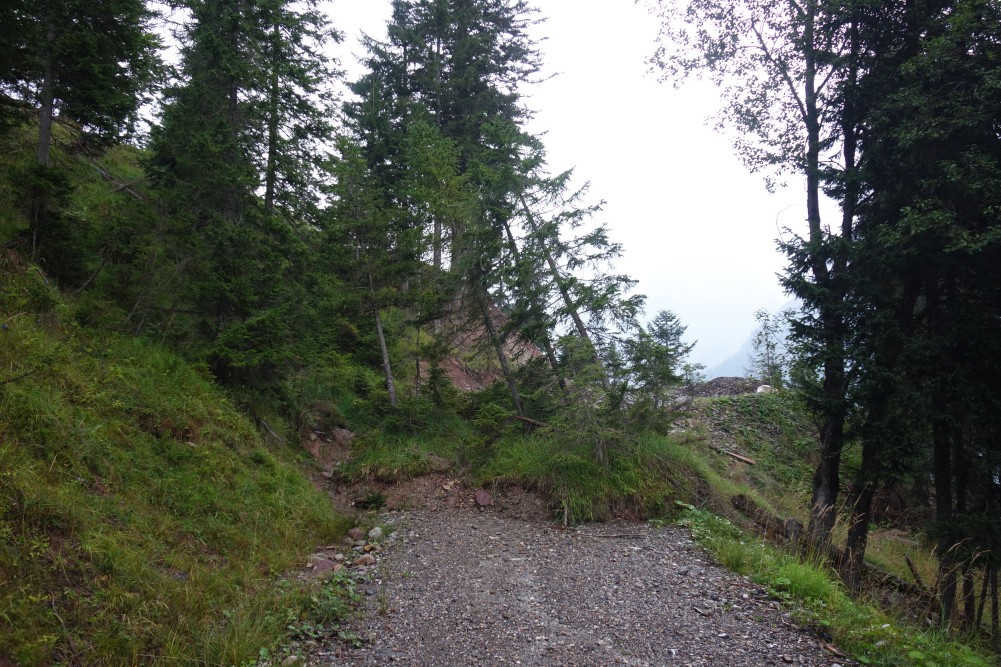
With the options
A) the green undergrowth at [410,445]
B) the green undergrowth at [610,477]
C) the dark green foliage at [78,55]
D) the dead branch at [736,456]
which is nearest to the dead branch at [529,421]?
the green undergrowth at [610,477]

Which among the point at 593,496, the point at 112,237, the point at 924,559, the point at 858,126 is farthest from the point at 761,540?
the point at 112,237

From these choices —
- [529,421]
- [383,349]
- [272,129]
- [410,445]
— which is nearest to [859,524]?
[529,421]

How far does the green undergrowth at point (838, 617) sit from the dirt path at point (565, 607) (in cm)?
19

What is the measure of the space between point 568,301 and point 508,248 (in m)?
1.71

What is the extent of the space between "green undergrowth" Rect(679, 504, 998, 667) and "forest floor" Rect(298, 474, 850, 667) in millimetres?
152

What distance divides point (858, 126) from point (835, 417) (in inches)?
200

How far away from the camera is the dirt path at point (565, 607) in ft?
12.7

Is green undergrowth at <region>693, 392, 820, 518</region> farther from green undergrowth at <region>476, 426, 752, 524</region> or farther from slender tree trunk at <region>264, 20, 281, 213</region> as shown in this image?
slender tree trunk at <region>264, 20, 281, 213</region>

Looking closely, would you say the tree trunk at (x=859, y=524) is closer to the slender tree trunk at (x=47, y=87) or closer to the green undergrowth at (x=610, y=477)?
the green undergrowth at (x=610, y=477)

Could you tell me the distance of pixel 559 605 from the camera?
4695 millimetres

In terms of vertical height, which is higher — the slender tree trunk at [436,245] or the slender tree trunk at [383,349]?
the slender tree trunk at [436,245]

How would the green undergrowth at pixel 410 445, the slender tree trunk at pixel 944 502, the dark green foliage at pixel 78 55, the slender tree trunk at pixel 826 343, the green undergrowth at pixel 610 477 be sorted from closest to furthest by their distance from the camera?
the dark green foliage at pixel 78 55, the slender tree trunk at pixel 944 502, the green undergrowth at pixel 610 477, the slender tree trunk at pixel 826 343, the green undergrowth at pixel 410 445

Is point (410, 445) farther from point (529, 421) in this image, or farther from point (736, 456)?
point (736, 456)

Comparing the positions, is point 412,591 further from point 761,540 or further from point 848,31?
point 848,31
